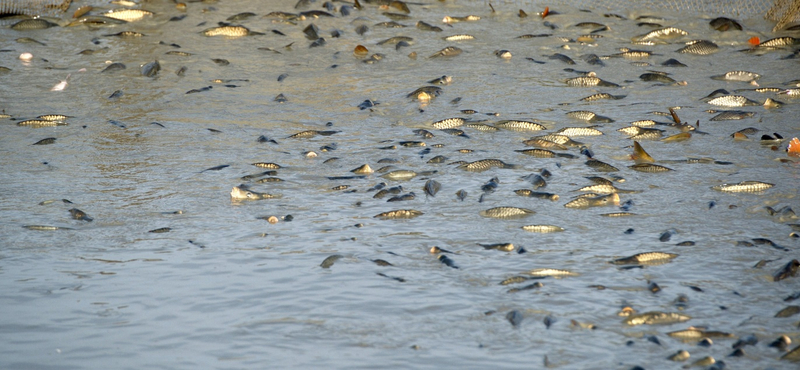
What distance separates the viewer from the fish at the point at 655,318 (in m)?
3.00

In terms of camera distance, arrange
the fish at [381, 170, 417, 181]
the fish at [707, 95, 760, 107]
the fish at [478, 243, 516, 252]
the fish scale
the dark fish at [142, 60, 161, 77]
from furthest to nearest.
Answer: the dark fish at [142, 60, 161, 77] < the fish at [707, 95, 760, 107] < the fish scale < the fish at [381, 170, 417, 181] < the fish at [478, 243, 516, 252]

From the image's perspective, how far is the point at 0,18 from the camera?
9.17m

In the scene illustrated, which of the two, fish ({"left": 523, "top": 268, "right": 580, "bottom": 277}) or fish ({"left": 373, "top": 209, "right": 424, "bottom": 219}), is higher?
fish ({"left": 523, "top": 268, "right": 580, "bottom": 277})

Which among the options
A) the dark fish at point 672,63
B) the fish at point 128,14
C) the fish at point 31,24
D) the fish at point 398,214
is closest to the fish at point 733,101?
the dark fish at point 672,63

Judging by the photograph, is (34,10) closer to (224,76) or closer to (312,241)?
(224,76)

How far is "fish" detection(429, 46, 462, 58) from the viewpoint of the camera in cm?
787

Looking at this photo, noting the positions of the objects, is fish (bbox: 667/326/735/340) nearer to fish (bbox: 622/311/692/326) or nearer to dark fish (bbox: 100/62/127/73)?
fish (bbox: 622/311/692/326)

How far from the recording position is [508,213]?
4176 mm

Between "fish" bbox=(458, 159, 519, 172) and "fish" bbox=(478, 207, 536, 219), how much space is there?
0.77m

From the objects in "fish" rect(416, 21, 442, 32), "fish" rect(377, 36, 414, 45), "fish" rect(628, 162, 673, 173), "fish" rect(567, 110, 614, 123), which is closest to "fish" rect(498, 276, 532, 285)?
"fish" rect(628, 162, 673, 173)

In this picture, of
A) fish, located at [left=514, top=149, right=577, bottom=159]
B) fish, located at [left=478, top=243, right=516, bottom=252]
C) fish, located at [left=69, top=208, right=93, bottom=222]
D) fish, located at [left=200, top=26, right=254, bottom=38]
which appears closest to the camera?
fish, located at [left=478, top=243, right=516, bottom=252]

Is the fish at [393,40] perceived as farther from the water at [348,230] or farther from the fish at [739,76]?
the fish at [739,76]

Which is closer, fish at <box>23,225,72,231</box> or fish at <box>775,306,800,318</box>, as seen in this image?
fish at <box>775,306,800,318</box>

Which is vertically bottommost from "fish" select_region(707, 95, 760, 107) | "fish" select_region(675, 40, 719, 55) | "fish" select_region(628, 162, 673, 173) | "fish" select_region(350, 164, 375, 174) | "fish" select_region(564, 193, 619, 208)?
"fish" select_region(350, 164, 375, 174)
